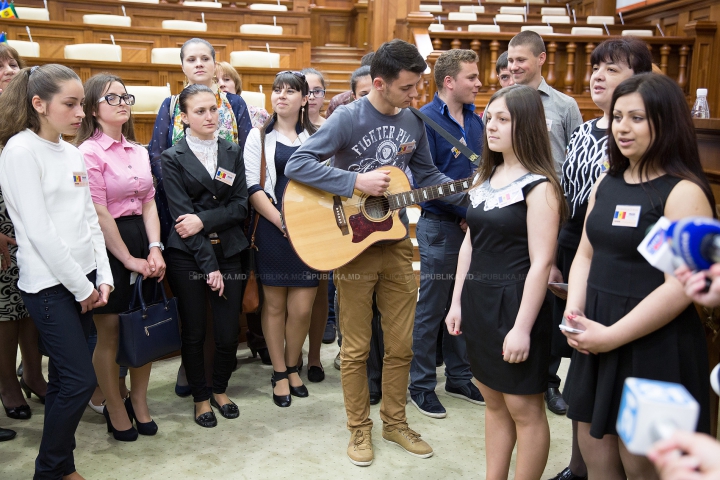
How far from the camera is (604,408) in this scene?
155cm

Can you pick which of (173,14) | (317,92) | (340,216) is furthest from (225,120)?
(173,14)

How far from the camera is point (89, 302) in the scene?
209cm

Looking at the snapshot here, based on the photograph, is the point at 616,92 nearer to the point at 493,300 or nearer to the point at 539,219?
the point at 539,219

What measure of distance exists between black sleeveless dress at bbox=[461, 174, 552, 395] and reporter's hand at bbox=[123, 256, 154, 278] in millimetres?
1362

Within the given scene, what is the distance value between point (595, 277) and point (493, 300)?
0.33m

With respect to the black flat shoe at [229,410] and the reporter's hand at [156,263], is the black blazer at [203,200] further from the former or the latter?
the black flat shoe at [229,410]

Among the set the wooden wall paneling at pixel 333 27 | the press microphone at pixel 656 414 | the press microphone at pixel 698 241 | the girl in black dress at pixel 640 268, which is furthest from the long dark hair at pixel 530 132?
the wooden wall paneling at pixel 333 27

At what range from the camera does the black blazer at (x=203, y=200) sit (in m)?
2.65

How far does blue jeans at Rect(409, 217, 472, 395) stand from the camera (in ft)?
9.40

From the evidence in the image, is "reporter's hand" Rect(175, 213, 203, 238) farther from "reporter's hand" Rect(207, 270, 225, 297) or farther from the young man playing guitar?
the young man playing guitar

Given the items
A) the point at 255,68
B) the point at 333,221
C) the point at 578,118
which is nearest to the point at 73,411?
the point at 333,221

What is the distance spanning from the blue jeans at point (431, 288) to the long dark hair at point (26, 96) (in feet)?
5.33

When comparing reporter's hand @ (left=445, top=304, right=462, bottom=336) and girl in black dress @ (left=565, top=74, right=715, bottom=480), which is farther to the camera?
reporter's hand @ (left=445, top=304, right=462, bottom=336)

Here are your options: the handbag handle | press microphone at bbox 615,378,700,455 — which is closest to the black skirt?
the handbag handle
